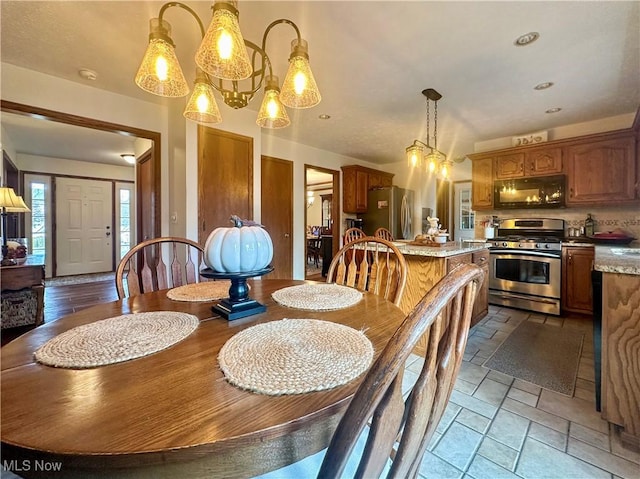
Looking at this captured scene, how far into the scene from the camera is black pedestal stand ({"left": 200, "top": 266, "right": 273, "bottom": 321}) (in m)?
0.94

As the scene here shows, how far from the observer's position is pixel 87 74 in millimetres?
2496

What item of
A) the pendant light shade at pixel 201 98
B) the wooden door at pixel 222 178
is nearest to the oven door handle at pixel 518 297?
the wooden door at pixel 222 178

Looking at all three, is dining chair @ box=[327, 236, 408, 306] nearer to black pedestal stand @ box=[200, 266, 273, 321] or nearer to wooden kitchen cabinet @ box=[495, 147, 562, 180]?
black pedestal stand @ box=[200, 266, 273, 321]

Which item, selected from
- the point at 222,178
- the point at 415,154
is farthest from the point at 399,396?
the point at 222,178


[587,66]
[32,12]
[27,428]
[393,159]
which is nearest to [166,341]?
[27,428]

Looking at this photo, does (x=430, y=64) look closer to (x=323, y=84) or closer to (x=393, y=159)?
(x=323, y=84)

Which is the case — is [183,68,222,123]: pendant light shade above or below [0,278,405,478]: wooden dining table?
above

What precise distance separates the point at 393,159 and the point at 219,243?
17.8ft

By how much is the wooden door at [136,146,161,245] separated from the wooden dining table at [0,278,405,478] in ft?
9.13

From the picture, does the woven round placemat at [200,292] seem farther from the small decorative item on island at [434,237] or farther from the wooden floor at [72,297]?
the wooden floor at [72,297]

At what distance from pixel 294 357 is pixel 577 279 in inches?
155

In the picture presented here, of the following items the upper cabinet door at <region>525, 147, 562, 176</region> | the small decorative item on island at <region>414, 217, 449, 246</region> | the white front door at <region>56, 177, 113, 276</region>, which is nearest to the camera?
the small decorative item on island at <region>414, 217, 449, 246</region>

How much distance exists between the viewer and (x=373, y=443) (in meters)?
0.39

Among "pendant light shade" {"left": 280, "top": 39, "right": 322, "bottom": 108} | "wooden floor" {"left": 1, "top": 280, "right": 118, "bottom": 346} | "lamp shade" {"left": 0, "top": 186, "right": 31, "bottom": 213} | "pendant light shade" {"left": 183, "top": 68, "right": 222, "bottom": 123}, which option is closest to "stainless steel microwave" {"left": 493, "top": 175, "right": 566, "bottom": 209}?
"pendant light shade" {"left": 280, "top": 39, "right": 322, "bottom": 108}
